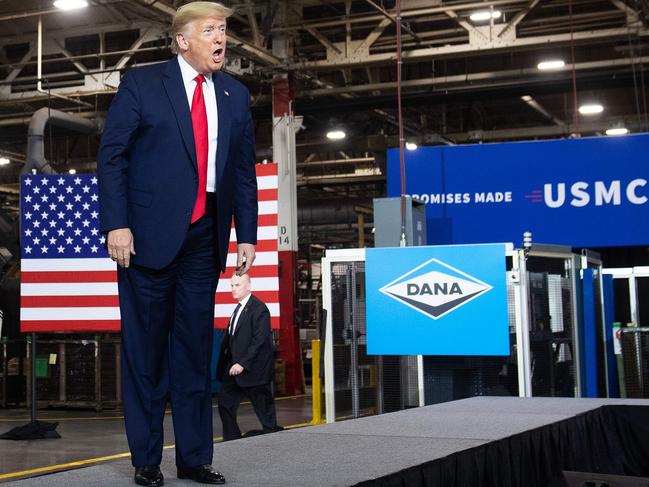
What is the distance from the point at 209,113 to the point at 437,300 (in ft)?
16.2

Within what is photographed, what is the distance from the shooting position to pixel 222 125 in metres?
2.98

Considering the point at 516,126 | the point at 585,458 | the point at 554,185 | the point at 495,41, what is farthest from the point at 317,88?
the point at 585,458

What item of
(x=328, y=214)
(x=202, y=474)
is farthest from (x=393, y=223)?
(x=328, y=214)

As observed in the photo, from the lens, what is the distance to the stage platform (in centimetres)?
307

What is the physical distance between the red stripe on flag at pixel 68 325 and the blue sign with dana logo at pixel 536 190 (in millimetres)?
3197

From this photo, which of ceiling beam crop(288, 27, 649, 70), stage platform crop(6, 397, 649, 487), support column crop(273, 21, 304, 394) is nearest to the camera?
stage platform crop(6, 397, 649, 487)

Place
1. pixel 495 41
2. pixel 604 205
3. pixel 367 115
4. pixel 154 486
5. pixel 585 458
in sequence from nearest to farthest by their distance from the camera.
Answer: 1. pixel 154 486
2. pixel 585 458
3. pixel 604 205
4. pixel 495 41
5. pixel 367 115

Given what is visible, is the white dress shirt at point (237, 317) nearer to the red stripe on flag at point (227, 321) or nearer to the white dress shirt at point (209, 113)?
the red stripe on flag at point (227, 321)

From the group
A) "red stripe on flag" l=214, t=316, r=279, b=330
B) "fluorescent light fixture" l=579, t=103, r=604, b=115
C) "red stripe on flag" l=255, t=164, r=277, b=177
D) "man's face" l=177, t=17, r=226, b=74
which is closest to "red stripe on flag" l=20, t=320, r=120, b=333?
"red stripe on flag" l=214, t=316, r=279, b=330

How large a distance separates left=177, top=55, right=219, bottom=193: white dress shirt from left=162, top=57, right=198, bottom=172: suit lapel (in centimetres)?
2

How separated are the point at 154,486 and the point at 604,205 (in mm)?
7477

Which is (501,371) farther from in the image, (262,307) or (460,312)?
(262,307)

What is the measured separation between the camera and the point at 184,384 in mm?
3014

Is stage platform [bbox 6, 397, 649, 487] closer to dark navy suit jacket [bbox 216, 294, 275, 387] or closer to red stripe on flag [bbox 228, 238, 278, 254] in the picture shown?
dark navy suit jacket [bbox 216, 294, 275, 387]
